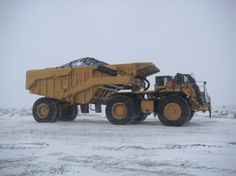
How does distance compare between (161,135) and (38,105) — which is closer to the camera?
(161,135)

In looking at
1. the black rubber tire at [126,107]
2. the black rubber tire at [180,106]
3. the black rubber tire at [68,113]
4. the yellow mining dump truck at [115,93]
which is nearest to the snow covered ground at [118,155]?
the black rubber tire at [180,106]

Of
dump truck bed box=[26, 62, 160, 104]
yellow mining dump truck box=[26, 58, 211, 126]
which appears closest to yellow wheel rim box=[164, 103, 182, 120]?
yellow mining dump truck box=[26, 58, 211, 126]

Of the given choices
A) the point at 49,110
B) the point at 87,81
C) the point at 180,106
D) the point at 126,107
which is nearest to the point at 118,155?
the point at 180,106

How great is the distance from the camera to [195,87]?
508 inches

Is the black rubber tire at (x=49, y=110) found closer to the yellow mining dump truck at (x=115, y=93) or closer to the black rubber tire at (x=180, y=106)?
the yellow mining dump truck at (x=115, y=93)

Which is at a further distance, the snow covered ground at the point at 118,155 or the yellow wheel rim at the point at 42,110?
the yellow wheel rim at the point at 42,110

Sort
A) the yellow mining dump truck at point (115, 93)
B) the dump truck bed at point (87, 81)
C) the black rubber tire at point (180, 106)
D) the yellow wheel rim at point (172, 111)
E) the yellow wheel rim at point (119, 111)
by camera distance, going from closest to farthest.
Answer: the black rubber tire at point (180, 106)
the yellow wheel rim at point (172, 111)
the yellow mining dump truck at point (115, 93)
the yellow wheel rim at point (119, 111)
the dump truck bed at point (87, 81)

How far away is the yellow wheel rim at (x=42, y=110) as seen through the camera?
1513cm

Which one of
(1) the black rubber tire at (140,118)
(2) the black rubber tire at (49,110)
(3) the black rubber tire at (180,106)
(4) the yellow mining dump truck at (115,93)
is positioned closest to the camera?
(3) the black rubber tire at (180,106)

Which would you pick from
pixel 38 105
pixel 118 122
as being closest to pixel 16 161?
pixel 118 122

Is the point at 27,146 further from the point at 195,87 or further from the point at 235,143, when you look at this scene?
the point at 195,87

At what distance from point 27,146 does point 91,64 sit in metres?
7.61

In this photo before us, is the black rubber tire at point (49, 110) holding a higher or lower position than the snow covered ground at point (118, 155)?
higher

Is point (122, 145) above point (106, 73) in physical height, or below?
below
